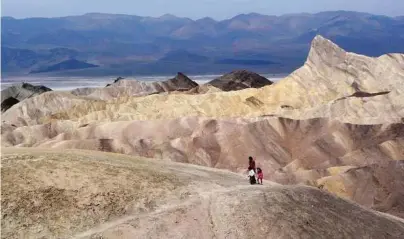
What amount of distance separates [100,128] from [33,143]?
28.3 ft

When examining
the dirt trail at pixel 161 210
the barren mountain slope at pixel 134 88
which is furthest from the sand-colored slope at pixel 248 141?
the barren mountain slope at pixel 134 88

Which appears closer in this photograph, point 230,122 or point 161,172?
point 161,172

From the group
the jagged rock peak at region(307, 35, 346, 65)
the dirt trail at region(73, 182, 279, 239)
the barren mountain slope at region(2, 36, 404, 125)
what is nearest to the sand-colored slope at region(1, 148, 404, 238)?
the dirt trail at region(73, 182, 279, 239)

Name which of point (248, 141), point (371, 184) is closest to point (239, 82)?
point (248, 141)

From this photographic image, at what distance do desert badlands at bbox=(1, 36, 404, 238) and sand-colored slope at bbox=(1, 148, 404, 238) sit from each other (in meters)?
0.06

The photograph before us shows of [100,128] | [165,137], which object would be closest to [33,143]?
[100,128]

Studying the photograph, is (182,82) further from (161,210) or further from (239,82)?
(161,210)

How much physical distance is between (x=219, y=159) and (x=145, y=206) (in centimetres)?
4289

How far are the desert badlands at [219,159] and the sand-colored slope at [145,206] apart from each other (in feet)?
0.19

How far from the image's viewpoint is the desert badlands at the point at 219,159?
2481 cm

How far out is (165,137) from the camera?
74.2 m

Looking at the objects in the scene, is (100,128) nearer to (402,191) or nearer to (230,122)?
(230,122)

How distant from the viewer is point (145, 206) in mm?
25562

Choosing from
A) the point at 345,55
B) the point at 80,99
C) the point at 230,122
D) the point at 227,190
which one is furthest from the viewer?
the point at 80,99
